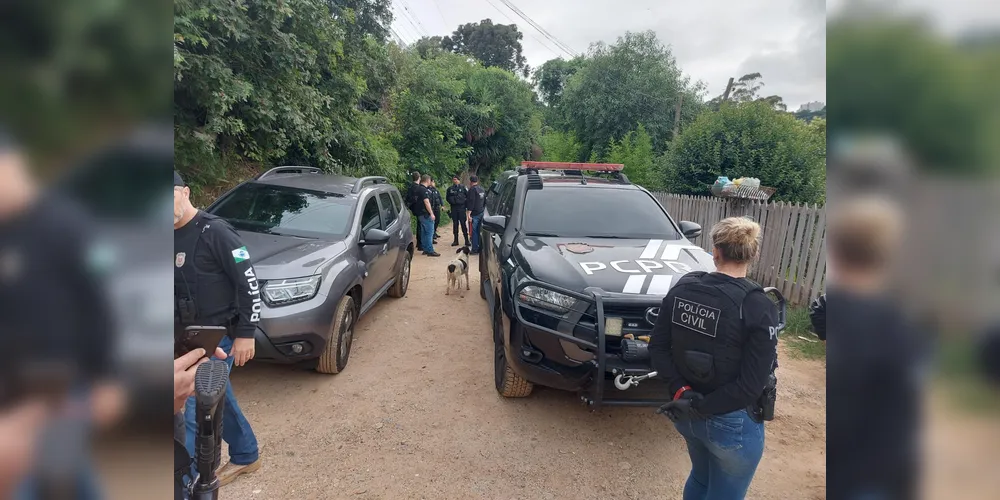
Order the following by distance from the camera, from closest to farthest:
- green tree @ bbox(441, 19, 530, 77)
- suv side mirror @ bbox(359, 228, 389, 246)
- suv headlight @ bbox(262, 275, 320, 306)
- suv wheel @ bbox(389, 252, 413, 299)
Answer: suv headlight @ bbox(262, 275, 320, 306)
suv side mirror @ bbox(359, 228, 389, 246)
suv wheel @ bbox(389, 252, 413, 299)
green tree @ bbox(441, 19, 530, 77)

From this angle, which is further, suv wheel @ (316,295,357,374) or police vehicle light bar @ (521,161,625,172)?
police vehicle light bar @ (521,161,625,172)

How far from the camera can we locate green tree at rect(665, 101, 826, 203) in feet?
30.5

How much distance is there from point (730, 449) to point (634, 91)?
67.2 ft

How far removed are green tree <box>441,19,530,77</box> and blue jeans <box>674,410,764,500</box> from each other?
44197 millimetres

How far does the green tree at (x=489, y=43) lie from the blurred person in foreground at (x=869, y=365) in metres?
45.2

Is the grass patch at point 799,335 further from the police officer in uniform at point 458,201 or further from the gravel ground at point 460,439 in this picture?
the police officer in uniform at point 458,201

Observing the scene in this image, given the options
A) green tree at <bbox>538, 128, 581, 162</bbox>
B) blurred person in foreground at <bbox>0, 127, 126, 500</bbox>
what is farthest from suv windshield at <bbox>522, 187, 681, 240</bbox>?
green tree at <bbox>538, 128, 581, 162</bbox>

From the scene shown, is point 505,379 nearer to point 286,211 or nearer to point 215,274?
point 215,274

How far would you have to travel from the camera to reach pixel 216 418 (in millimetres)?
1489

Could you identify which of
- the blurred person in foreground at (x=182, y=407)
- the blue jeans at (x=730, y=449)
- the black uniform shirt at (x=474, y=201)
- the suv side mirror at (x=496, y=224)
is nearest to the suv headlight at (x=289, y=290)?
the suv side mirror at (x=496, y=224)

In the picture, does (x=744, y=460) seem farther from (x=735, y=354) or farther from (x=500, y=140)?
(x=500, y=140)

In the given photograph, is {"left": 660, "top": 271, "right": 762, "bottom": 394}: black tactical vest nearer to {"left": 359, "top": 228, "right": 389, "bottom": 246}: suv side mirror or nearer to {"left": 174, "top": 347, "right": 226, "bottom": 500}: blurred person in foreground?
{"left": 174, "top": 347, "right": 226, "bottom": 500}: blurred person in foreground

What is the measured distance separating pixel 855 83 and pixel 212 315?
2694 mm

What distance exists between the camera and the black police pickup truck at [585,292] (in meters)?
2.98
